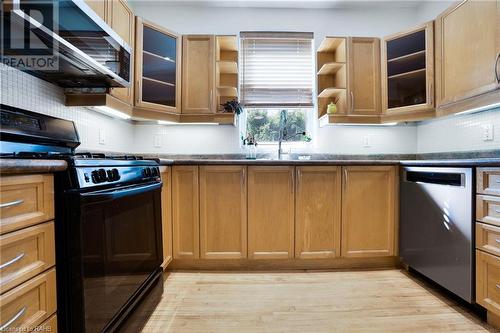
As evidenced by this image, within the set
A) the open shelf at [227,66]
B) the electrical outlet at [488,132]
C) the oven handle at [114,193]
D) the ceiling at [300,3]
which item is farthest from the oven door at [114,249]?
the electrical outlet at [488,132]

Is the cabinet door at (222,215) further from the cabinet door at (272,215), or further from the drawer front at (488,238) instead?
the drawer front at (488,238)

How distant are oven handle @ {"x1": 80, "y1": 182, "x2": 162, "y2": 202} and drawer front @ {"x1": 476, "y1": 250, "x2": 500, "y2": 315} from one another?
1.90 meters

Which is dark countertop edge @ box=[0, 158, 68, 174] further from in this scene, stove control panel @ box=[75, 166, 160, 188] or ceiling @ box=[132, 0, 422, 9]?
ceiling @ box=[132, 0, 422, 9]

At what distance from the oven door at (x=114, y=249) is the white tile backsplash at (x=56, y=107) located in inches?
31.3

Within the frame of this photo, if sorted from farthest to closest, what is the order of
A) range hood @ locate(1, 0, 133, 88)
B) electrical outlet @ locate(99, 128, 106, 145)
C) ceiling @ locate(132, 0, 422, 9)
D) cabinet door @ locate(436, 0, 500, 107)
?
1. ceiling @ locate(132, 0, 422, 9)
2. electrical outlet @ locate(99, 128, 106, 145)
3. cabinet door @ locate(436, 0, 500, 107)
4. range hood @ locate(1, 0, 133, 88)

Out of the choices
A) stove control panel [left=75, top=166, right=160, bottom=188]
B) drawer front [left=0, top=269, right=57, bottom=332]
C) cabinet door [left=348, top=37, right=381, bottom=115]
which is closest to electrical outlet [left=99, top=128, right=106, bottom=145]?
stove control panel [left=75, top=166, right=160, bottom=188]

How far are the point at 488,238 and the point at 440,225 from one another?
0.30 m

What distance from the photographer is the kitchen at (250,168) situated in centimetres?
93

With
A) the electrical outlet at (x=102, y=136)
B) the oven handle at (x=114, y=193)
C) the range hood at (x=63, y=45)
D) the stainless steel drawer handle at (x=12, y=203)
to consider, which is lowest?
the oven handle at (x=114, y=193)

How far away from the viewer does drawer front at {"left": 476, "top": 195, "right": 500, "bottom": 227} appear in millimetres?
1319

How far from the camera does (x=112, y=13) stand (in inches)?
68.8

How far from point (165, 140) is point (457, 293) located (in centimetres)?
261

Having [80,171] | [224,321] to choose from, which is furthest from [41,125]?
[224,321]

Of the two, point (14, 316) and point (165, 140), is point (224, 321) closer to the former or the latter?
point (14, 316)
